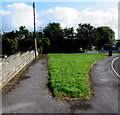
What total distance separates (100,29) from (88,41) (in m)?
25.2

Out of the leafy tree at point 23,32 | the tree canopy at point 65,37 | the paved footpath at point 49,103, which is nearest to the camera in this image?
the paved footpath at point 49,103

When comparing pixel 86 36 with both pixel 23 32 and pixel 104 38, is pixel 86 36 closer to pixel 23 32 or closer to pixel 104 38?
pixel 23 32

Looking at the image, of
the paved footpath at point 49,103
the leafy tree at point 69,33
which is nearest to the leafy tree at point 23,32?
the leafy tree at point 69,33

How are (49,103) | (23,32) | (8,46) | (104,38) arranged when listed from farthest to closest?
(104,38) < (23,32) < (8,46) < (49,103)

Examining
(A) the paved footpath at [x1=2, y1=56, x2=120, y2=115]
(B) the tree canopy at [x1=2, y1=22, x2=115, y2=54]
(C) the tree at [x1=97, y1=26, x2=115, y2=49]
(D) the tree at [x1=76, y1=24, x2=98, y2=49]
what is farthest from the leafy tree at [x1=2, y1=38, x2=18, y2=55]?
(C) the tree at [x1=97, y1=26, x2=115, y2=49]

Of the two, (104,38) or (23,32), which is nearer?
(23,32)

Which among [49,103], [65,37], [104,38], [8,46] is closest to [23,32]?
[65,37]

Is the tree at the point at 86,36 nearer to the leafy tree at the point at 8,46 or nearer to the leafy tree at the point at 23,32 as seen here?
the leafy tree at the point at 23,32

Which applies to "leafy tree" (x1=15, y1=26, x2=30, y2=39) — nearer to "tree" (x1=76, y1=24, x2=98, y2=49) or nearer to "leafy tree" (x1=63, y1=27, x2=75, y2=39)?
"leafy tree" (x1=63, y1=27, x2=75, y2=39)

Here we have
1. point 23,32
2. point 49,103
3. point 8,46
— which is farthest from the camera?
point 23,32

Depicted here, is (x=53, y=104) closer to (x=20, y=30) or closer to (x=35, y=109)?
(x=35, y=109)

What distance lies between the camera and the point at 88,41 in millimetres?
45312

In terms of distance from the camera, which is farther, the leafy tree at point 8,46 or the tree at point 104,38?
the tree at point 104,38

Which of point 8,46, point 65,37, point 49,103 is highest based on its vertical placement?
point 65,37
